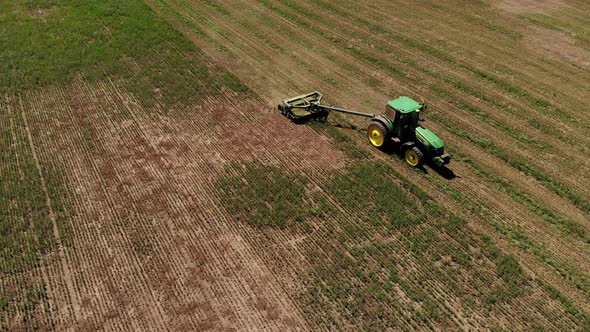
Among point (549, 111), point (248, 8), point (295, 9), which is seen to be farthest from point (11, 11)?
point (549, 111)

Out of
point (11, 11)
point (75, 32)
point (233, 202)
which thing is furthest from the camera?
point (11, 11)

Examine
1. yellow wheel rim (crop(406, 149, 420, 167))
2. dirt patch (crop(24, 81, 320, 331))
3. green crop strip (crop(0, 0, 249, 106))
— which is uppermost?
yellow wheel rim (crop(406, 149, 420, 167))

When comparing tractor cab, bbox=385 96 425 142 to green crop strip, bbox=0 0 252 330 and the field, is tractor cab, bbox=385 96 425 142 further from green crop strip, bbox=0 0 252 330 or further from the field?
green crop strip, bbox=0 0 252 330

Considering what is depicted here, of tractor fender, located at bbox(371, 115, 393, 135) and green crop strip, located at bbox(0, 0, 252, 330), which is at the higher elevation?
tractor fender, located at bbox(371, 115, 393, 135)

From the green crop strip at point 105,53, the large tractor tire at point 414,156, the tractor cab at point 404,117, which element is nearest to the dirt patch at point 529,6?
the tractor cab at point 404,117

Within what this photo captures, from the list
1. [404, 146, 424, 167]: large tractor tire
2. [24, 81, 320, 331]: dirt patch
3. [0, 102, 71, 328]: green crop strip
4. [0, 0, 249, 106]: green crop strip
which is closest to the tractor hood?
[404, 146, 424, 167]: large tractor tire

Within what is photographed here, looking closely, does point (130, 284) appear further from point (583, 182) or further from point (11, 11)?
point (11, 11)

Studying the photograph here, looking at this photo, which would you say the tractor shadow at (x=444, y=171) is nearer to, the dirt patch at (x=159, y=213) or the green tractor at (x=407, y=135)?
the green tractor at (x=407, y=135)
